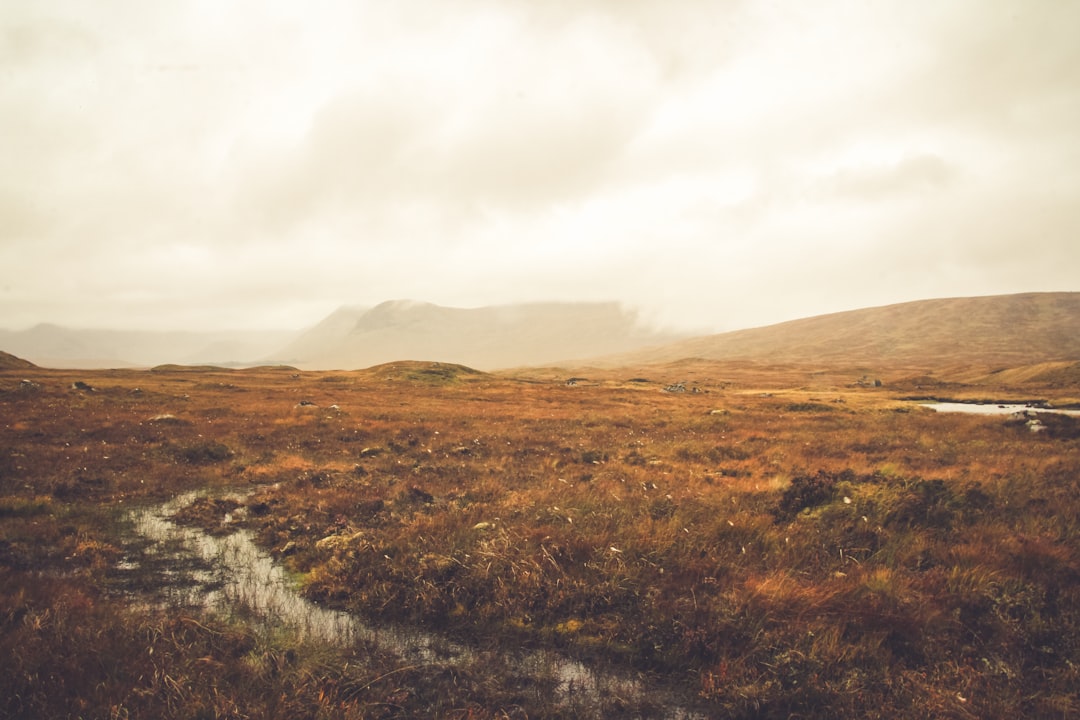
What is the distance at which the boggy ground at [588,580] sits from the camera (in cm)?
535

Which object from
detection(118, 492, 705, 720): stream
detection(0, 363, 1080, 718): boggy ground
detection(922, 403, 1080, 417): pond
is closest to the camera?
detection(0, 363, 1080, 718): boggy ground

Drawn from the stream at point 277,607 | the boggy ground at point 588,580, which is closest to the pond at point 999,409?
the boggy ground at point 588,580

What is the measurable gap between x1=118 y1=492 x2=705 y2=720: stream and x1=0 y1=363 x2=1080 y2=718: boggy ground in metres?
0.29

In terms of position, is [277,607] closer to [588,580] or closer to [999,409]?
[588,580]

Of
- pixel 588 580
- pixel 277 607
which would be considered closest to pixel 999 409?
pixel 588 580

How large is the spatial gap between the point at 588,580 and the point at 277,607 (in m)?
5.03

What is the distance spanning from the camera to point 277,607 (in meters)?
7.56

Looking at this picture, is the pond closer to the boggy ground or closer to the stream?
→ the boggy ground

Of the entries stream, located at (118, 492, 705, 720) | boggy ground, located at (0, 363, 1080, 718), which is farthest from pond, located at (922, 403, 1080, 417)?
stream, located at (118, 492, 705, 720)

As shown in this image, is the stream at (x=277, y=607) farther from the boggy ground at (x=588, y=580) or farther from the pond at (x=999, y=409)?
the pond at (x=999, y=409)

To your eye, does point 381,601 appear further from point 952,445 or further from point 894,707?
point 952,445

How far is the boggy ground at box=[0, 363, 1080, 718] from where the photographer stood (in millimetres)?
5348

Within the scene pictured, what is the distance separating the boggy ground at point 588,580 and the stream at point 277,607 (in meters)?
0.29

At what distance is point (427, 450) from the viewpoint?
20.5 metres
